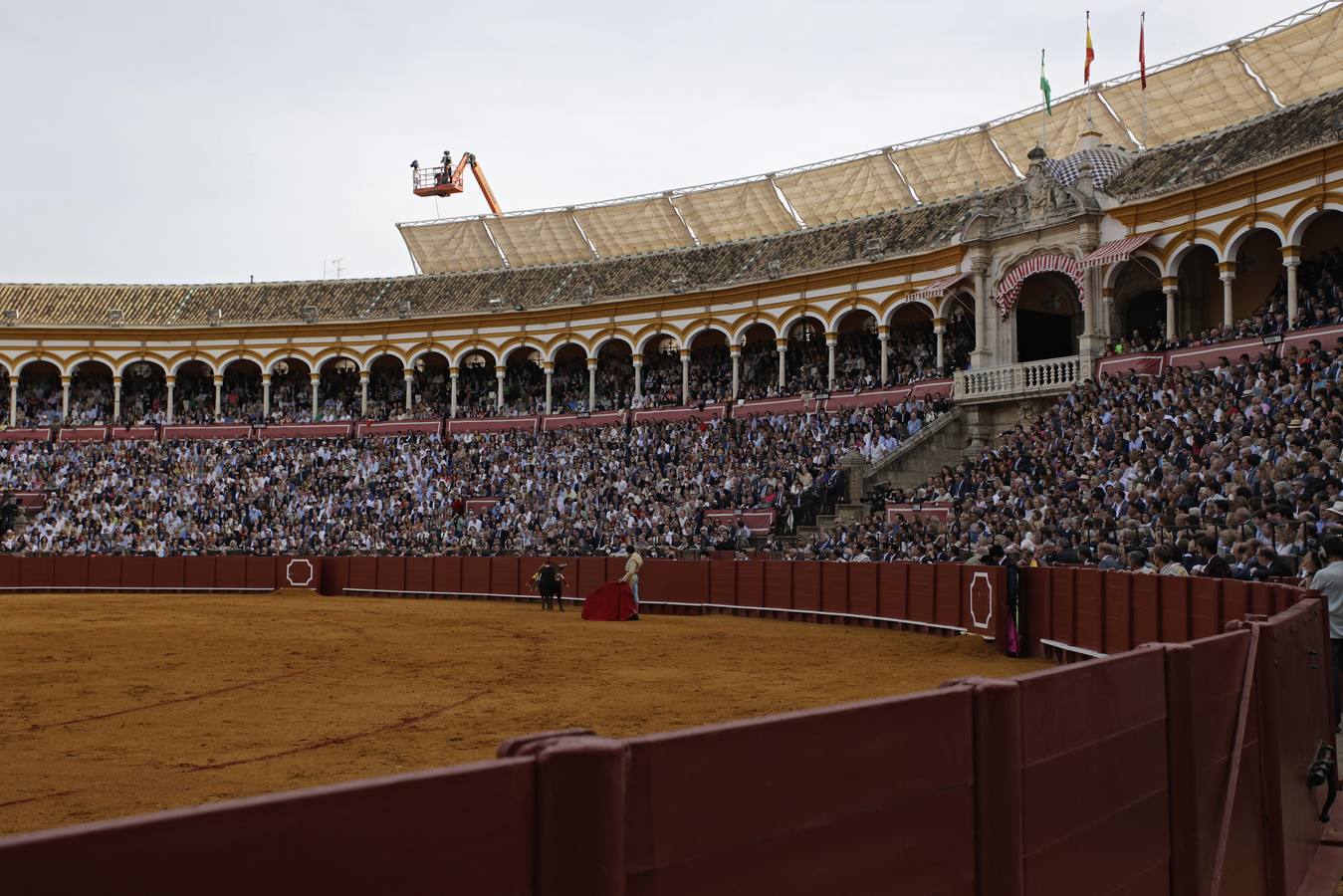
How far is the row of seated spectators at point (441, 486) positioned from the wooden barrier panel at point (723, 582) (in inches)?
78.9

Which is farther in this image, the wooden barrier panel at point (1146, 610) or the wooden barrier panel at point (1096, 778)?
the wooden barrier panel at point (1146, 610)

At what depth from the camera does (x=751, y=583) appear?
81.8 ft

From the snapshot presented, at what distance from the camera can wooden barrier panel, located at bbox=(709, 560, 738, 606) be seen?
83.4 feet

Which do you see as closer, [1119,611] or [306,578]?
[1119,611]

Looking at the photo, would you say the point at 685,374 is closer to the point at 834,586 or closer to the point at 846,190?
the point at 846,190

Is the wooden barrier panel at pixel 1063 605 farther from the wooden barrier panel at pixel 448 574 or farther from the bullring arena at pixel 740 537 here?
the wooden barrier panel at pixel 448 574

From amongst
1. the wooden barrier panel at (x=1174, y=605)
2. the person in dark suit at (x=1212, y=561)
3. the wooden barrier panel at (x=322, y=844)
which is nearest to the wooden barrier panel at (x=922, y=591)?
the person in dark suit at (x=1212, y=561)

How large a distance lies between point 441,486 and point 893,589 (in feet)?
66.4

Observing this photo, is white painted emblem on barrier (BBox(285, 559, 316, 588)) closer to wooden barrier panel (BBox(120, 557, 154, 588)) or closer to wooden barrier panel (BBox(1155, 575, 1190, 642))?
wooden barrier panel (BBox(120, 557, 154, 588))

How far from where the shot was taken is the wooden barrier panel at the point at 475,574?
99.4ft

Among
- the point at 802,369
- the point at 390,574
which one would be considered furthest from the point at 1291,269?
the point at 390,574

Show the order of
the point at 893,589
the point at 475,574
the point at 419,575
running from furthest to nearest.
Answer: the point at 419,575
the point at 475,574
the point at 893,589

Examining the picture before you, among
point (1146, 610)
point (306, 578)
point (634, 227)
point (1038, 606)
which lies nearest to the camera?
point (1146, 610)

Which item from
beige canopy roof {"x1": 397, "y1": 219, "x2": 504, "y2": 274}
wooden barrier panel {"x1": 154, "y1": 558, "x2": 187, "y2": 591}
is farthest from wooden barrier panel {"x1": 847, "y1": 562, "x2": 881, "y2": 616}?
beige canopy roof {"x1": 397, "y1": 219, "x2": 504, "y2": 274}
